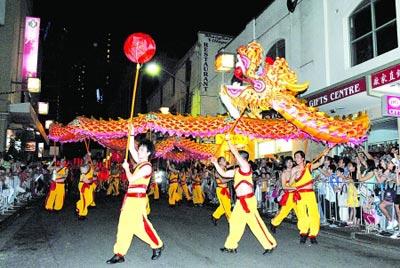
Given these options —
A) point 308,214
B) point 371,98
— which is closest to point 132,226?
point 308,214

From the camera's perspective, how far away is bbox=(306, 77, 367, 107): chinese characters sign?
35.3 ft

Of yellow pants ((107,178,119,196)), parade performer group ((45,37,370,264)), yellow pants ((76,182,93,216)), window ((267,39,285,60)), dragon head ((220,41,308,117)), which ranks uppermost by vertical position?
window ((267,39,285,60))

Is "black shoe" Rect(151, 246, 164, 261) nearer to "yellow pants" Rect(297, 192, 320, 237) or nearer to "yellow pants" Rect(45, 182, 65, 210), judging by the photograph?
"yellow pants" Rect(297, 192, 320, 237)

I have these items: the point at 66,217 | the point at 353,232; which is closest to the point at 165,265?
the point at 353,232

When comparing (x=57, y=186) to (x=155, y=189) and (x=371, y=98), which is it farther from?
(x=371, y=98)

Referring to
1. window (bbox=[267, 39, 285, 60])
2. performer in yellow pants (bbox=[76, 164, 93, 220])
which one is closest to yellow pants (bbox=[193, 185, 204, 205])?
performer in yellow pants (bbox=[76, 164, 93, 220])

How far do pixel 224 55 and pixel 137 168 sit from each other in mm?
9791

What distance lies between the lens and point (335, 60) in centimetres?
1318

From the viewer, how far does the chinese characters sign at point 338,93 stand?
1077 centimetres

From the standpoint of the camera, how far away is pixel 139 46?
695 centimetres

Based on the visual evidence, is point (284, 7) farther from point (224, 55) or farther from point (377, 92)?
point (377, 92)

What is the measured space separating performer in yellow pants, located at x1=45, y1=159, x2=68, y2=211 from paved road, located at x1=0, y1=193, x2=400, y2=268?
2313 millimetres

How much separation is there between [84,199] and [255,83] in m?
6.06

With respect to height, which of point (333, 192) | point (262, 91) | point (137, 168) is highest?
point (262, 91)
